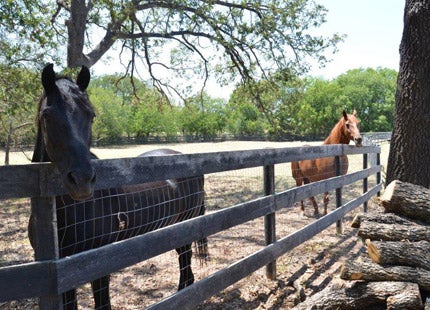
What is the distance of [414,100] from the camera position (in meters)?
5.62

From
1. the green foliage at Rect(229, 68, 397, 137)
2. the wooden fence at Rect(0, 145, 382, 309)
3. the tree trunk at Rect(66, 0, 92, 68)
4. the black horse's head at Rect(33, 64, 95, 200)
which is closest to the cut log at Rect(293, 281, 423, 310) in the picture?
the wooden fence at Rect(0, 145, 382, 309)

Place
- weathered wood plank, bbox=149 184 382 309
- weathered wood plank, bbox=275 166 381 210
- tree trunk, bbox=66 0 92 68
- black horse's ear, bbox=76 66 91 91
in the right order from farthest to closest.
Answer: tree trunk, bbox=66 0 92 68
weathered wood plank, bbox=275 166 381 210
weathered wood plank, bbox=149 184 382 309
black horse's ear, bbox=76 66 91 91

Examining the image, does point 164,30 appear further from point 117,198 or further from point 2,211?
point 117,198

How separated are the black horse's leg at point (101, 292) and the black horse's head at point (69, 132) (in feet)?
3.82

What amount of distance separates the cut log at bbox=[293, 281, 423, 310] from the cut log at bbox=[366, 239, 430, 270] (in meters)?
0.25

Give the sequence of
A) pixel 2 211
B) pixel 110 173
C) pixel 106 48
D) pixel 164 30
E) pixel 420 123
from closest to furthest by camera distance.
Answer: pixel 110 173, pixel 420 123, pixel 2 211, pixel 106 48, pixel 164 30

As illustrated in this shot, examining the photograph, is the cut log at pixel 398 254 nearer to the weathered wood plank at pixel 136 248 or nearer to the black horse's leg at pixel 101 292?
the weathered wood plank at pixel 136 248

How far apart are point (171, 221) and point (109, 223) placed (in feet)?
3.97

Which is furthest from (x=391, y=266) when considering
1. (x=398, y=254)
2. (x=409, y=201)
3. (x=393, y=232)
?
(x=409, y=201)

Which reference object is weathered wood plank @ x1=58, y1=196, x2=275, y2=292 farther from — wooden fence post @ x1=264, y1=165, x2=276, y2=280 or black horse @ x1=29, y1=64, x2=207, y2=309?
wooden fence post @ x1=264, y1=165, x2=276, y2=280

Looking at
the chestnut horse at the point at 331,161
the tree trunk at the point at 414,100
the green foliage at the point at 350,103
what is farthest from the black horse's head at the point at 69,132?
the green foliage at the point at 350,103

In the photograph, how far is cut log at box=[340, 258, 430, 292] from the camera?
342 centimetres

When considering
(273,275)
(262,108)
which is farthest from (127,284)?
(262,108)

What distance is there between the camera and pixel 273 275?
4.73 metres
